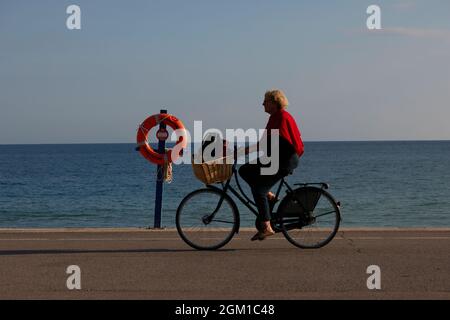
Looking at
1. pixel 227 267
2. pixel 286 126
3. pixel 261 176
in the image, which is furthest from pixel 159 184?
pixel 227 267

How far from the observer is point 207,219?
8148mm

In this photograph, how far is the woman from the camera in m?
7.82

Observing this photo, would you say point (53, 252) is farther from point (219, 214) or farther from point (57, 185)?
point (57, 185)

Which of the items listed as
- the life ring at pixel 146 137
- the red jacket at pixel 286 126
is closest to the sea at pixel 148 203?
the life ring at pixel 146 137

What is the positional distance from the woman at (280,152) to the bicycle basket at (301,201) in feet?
0.88

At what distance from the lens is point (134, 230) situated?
1008 cm

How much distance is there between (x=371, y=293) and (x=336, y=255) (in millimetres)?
1841

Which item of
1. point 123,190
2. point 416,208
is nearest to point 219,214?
point 416,208

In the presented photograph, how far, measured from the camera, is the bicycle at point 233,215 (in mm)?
8094

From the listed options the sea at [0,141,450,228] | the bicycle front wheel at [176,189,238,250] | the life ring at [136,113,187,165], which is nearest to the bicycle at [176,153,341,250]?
the bicycle front wheel at [176,189,238,250]

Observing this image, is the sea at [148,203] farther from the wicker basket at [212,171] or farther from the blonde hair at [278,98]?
the blonde hair at [278,98]

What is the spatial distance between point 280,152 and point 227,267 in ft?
5.20

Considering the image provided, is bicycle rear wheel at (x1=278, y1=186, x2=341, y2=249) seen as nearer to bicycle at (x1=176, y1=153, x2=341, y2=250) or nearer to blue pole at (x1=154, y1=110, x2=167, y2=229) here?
bicycle at (x1=176, y1=153, x2=341, y2=250)

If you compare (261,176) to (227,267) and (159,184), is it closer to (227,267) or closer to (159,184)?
(227,267)
